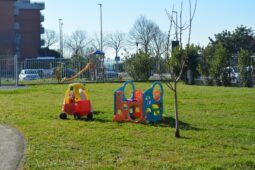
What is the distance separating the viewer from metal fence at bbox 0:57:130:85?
34213 mm

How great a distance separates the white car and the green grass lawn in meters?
21.6

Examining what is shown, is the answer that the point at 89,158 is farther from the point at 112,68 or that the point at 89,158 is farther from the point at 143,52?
the point at 112,68

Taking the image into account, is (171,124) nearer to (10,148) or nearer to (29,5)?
(10,148)

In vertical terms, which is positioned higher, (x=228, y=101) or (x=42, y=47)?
(x=42, y=47)

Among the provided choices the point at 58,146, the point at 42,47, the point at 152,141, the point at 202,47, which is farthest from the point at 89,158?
the point at 42,47

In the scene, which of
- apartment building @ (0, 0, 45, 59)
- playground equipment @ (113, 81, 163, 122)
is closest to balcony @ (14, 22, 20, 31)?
apartment building @ (0, 0, 45, 59)

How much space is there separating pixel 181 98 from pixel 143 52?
678 inches

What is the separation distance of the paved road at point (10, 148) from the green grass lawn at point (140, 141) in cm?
15

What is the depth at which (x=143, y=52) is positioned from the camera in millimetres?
34094

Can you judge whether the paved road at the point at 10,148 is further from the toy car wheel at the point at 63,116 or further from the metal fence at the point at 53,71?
the metal fence at the point at 53,71

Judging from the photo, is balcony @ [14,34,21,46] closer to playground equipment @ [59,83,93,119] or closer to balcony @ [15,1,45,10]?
balcony @ [15,1,45,10]

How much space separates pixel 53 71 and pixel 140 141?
27.3 metres

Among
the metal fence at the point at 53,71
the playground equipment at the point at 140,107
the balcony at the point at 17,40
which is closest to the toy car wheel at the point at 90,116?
the playground equipment at the point at 140,107

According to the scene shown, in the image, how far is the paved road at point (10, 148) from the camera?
279 inches
